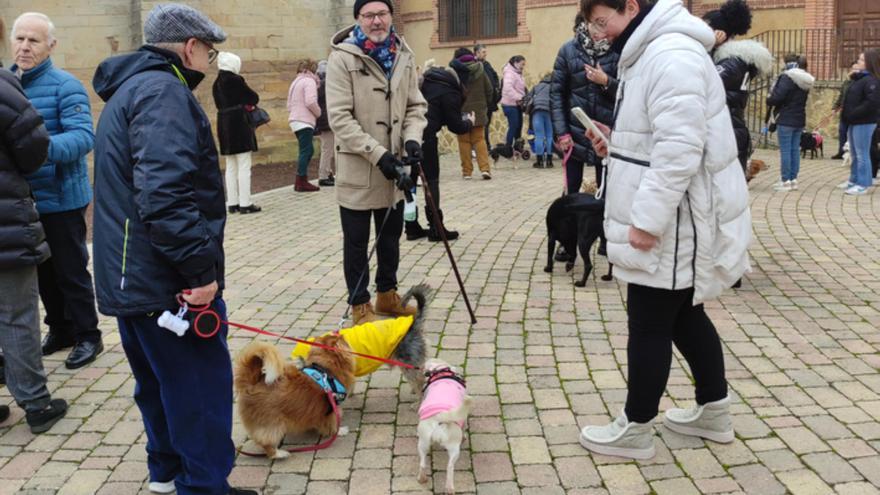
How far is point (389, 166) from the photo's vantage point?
5297 mm

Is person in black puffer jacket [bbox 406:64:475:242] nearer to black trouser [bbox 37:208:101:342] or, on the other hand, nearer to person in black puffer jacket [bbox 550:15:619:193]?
person in black puffer jacket [bbox 550:15:619:193]

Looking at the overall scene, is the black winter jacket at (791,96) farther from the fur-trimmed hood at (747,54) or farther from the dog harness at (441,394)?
Answer: the dog harness at (441,394)

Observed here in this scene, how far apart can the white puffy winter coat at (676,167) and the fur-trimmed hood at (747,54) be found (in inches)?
112

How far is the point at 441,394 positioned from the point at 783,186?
31.6ft

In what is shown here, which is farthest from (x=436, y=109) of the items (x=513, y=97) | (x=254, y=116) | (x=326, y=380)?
(x=513, y=97)

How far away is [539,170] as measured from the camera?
599 inches

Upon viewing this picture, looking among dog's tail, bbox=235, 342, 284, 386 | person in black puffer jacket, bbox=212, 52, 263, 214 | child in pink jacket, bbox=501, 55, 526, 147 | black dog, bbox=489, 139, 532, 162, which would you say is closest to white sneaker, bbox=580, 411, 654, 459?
dog's tail, bbox=235, 342, 284, 386

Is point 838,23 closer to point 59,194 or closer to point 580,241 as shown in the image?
point 580,241

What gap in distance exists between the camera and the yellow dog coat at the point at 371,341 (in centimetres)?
419

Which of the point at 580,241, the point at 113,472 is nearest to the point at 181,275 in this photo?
the point at 113,472

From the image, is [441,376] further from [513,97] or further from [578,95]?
[513,97]

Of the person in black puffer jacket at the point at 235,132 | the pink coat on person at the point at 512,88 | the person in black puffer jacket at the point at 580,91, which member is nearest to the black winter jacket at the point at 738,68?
the person in black puffer jacket at the point at 580,91

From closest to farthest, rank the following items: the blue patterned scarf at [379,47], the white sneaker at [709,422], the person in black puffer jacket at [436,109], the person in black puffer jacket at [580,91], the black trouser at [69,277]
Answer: the white sneaker at [709,422], the black trouser at [69,277], the blue patterned scarf at [379,47], the person in black puffer jacket at [580,91], the person in black puffer jacket at [436,109]

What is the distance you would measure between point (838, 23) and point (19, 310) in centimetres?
1950
